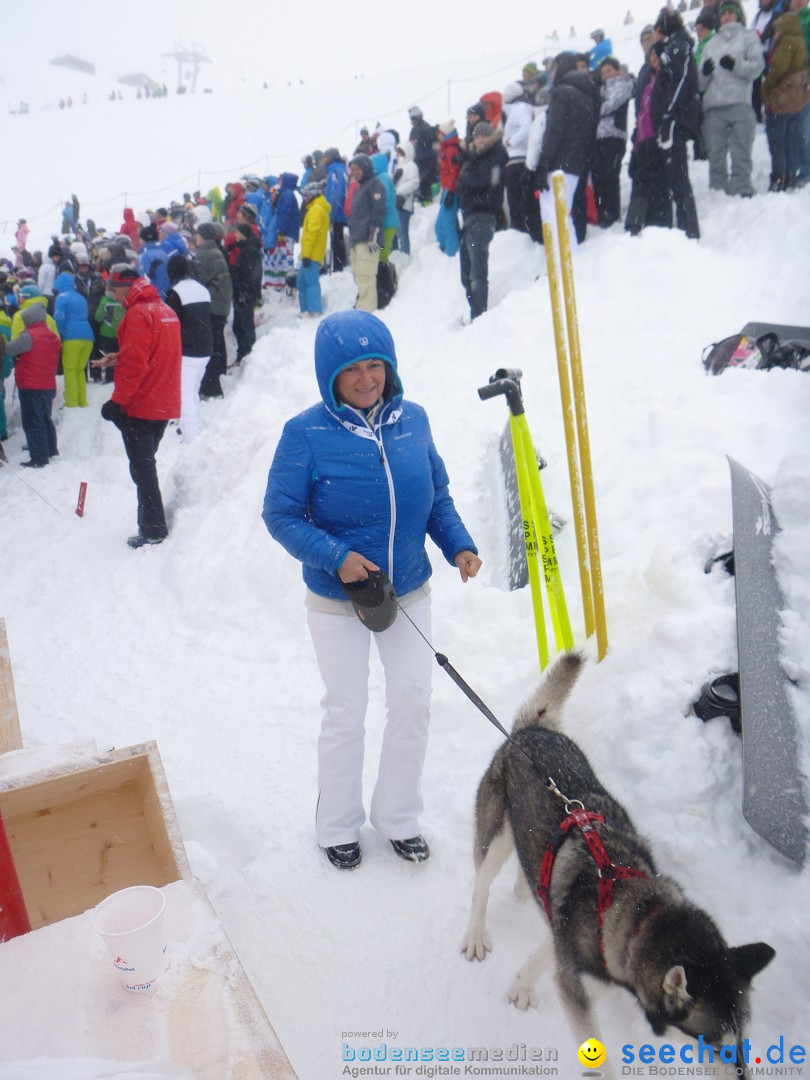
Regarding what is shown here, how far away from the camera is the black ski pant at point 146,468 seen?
6.41 meters

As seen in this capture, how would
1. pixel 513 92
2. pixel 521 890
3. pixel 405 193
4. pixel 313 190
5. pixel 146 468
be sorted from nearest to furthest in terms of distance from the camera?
pixel 521 890 → pixel 146 468 → pixel 513 92 → pixel 313 190 → pixel 405 193

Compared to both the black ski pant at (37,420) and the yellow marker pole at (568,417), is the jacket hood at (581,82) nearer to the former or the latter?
the yellow marker pole at (568,417)

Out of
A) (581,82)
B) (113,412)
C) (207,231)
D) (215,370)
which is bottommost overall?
(113,412)

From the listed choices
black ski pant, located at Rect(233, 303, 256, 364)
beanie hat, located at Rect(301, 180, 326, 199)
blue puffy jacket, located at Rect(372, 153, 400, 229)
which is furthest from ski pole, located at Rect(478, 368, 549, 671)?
beanie hat, located at Rect(301, 180, 326, 199)

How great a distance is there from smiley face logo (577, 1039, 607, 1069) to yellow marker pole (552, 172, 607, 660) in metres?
1.76

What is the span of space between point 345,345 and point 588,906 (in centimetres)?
204

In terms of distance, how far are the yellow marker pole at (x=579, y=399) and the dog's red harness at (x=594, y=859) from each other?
1.33 metres

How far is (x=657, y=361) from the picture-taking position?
6.26m

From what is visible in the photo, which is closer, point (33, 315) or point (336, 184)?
point (33, 315)

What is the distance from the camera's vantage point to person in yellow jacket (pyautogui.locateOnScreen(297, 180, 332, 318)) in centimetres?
1126

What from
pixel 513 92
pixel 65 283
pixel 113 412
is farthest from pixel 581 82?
pixel 65 283

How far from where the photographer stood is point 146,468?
6488 mm

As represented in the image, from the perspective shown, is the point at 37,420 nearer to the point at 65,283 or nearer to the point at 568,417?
the point at 65,283

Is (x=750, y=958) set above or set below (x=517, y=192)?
below
